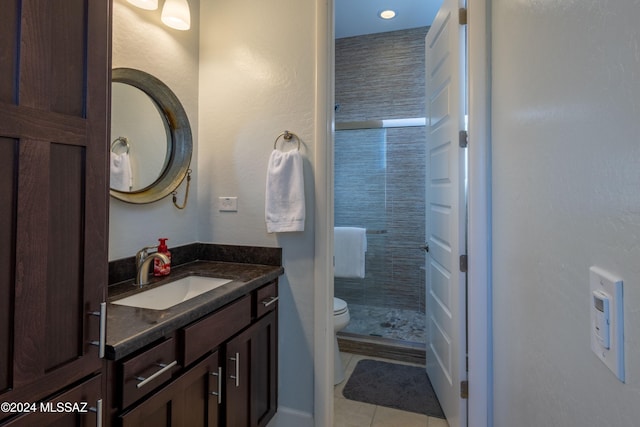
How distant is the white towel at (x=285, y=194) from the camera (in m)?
1.67

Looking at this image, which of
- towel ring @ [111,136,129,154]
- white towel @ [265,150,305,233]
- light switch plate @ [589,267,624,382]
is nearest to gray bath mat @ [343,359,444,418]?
white towel @ [265,150,305,233]

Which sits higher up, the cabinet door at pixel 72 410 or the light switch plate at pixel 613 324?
the light switch plate at pixel 613 324

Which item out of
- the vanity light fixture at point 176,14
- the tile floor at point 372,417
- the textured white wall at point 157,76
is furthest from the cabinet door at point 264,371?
the vanity light fixture at point 176,14

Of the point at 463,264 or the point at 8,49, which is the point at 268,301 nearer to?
the point at 463,264

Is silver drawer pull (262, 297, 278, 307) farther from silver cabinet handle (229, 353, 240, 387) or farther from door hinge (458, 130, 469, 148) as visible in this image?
door hinge (458, 130, 469, 148)

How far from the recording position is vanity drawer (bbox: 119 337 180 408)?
0.88 m

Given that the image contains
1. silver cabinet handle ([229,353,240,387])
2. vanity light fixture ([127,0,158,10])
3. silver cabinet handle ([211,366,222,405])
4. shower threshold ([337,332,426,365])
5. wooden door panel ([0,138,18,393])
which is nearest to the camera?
wooden door panel ([0,138,18,393])

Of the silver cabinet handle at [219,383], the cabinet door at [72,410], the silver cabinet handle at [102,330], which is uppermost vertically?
the silver cabinet handle at [102,330]

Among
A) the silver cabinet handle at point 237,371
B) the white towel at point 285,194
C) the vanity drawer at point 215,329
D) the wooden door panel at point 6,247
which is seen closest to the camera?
the wooden door panel at point 6,247

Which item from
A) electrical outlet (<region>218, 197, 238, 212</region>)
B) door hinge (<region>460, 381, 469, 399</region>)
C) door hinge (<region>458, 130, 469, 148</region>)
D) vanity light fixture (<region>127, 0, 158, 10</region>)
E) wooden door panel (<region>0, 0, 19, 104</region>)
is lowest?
door hinge (<region>460, 381, 469, 399</region>)

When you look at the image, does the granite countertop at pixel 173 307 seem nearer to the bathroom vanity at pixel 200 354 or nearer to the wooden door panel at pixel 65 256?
the bathroom vanity at pixel 200 354

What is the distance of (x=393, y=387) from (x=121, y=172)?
206 cm

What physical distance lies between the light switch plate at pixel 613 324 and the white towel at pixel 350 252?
264 cm

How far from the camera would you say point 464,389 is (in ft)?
5.20
